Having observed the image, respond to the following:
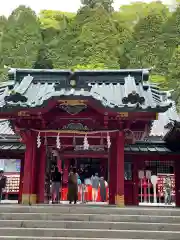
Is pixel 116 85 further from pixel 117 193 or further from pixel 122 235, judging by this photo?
pixel 122 235

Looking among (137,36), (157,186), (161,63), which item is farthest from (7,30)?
(157,186)

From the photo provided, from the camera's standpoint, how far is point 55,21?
61.2 meters

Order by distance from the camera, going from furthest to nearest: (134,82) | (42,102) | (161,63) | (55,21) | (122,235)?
(55,21) → (161,63) → (134,82) → (42,102) → (122,235)

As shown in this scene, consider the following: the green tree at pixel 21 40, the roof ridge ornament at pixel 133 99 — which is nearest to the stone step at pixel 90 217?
the roof ridge ornament at pixel 133 99

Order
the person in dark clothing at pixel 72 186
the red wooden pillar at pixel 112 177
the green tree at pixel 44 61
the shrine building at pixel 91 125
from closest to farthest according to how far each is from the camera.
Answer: the shrine building at pixel 91 125 → the red wooden pillar at pixel 112 177 → the person in dark clothing at pixel 72 186 → the green tree at pixel 44 61

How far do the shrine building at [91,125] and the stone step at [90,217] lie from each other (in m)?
2.16

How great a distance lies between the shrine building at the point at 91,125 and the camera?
471 inches

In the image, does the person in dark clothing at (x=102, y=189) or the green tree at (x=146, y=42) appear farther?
the green tree at (x=146, y=42)

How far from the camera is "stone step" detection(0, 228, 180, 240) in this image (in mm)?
9008

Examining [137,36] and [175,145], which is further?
[137,36]

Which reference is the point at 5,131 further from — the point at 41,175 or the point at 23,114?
the point at 23,114

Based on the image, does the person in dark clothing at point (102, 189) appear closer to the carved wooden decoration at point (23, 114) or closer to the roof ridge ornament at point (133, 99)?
the roof ridge ornament at point (133, 99)

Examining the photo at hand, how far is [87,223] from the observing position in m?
9.66

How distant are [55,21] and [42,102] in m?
52.1
